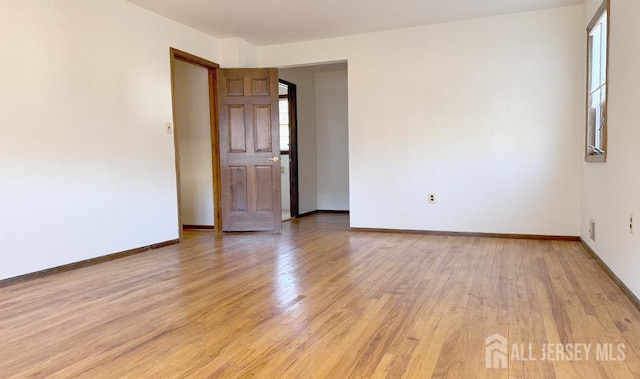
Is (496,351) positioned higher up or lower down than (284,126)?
lower down

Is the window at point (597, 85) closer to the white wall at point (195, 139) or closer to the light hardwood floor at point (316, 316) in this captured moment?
the light hardwood floor at point (316, 316)

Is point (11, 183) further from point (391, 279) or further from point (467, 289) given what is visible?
point (467, 289)

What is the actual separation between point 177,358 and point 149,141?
293 cm

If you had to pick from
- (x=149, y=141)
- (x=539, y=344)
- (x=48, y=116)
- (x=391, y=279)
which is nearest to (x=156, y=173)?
(x=149, y=141)

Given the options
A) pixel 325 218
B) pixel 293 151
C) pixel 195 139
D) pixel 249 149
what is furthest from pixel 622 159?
pixel 293 151

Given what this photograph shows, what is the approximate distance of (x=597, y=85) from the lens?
379 cm

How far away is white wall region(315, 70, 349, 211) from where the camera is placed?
24.1 ft

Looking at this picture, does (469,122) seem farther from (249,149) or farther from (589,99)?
(249,149)

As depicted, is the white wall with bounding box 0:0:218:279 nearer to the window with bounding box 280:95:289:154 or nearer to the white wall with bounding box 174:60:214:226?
the white wall with bounding box 174:60:214:226

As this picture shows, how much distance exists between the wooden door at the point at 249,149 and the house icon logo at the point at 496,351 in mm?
3552

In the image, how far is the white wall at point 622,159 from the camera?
243cm

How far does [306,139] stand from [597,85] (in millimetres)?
4321

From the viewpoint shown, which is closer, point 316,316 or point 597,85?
point 316,316

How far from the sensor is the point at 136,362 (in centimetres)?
179
